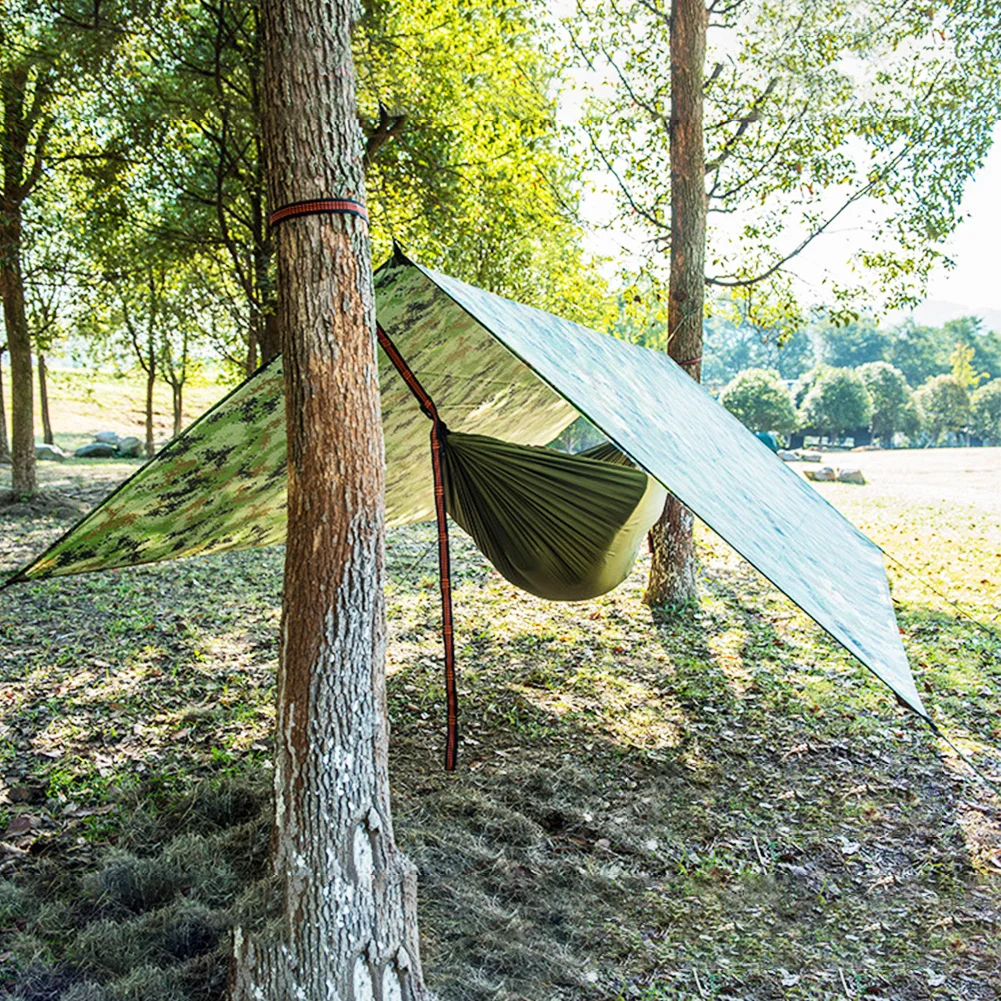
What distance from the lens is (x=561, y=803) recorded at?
7.93 ft

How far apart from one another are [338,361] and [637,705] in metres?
2.14

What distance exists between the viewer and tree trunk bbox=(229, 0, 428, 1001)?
1.54 metres

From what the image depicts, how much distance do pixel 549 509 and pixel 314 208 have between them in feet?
4.87

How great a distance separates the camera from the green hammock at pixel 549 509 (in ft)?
8.77

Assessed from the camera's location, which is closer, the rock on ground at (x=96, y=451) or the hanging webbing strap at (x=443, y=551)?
the hanging webbing strap at (x=443, y=551)

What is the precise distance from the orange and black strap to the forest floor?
4.67 feet

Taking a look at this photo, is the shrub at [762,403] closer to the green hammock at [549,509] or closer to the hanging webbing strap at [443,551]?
the green hammock at [549,509]

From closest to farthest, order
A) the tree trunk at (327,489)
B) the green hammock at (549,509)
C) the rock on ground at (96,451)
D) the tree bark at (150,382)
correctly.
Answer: the tree trunk at (327,489)
the green hammock at (549,509)
the tree bark at (150,382)
the rock on ground at (96,451)

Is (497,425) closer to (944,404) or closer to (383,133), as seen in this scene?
(383,133)

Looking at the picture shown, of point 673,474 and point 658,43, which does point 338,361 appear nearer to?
point 673,474

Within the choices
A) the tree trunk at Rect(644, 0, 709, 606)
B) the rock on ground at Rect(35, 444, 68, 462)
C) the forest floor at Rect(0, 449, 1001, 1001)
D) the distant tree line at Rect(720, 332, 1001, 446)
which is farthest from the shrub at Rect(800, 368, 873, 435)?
the tree trunk at Rect(644, 0, 709, 606)

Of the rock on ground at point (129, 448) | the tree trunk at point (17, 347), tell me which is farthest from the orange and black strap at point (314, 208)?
the rock on ground at point (129, 448)

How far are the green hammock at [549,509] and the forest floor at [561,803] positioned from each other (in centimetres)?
57

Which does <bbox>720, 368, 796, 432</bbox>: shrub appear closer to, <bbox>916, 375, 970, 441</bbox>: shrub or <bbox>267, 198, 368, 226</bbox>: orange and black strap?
<bbox>916, 375, 970, 441</bbox>: shrub
